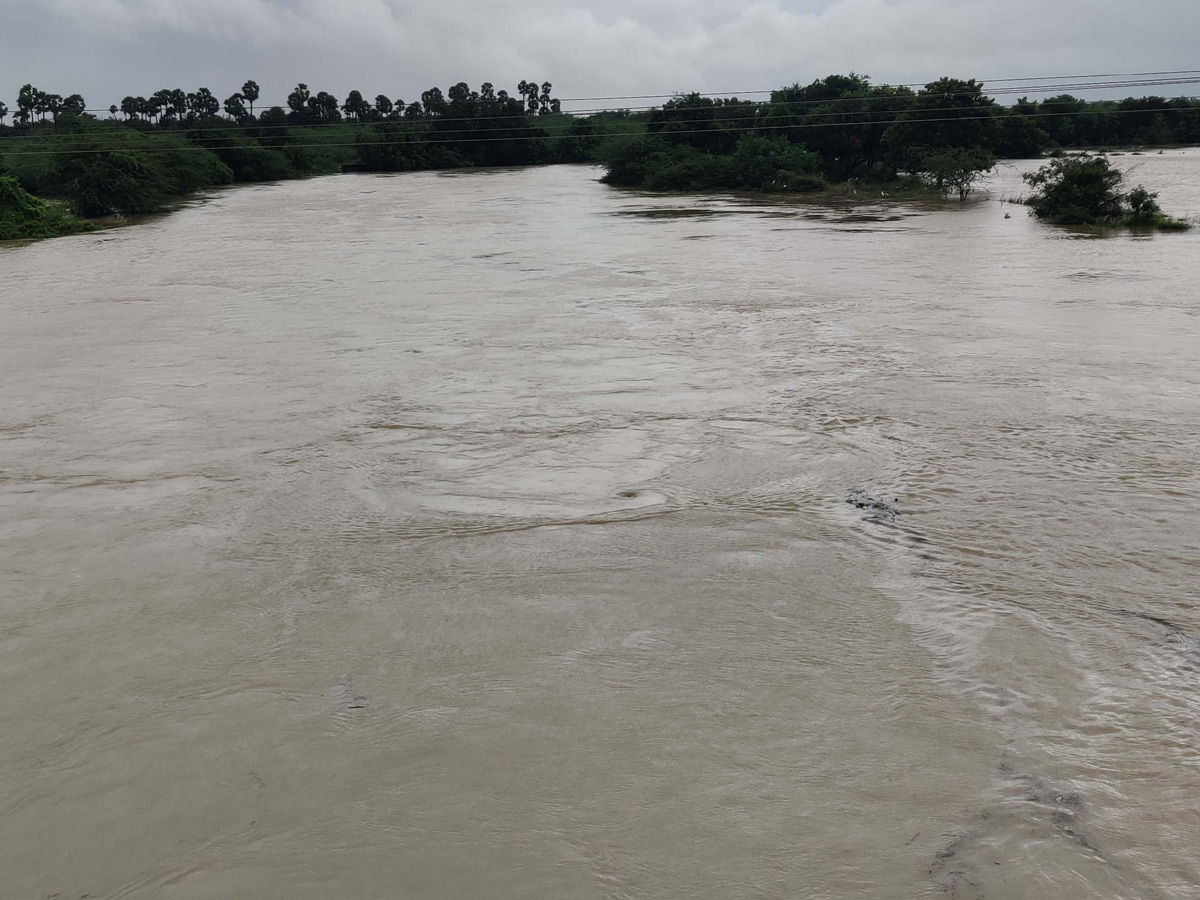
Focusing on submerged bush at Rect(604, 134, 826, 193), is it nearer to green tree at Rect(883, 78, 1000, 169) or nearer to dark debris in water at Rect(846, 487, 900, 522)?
green tree at Rect(883, 78, 1000, 169)

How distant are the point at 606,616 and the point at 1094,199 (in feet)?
70.1

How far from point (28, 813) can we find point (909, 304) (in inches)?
425

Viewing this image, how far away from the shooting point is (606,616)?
450 centimetres

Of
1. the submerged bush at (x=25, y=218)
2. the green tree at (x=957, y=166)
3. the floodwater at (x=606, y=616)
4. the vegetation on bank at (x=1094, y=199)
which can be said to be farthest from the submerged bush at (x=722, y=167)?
the floodwater at (x=606, y=616)

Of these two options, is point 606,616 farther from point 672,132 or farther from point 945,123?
point 672,132

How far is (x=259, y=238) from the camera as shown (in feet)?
72.1

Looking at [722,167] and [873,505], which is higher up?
[722,167]

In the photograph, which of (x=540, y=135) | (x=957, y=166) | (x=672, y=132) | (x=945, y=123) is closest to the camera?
(x=957, y=166)

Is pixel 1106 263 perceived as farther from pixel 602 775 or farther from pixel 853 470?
pixel 602 775

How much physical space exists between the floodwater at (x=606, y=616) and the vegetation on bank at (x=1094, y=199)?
12040mm

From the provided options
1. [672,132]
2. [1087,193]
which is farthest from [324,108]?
[1087,193]

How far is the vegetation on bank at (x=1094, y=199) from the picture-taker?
20719mm

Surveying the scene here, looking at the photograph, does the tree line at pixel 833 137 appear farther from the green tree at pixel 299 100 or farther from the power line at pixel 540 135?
the green tree at pixel 299 100

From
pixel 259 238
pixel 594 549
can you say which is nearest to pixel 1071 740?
pixel 594 549
